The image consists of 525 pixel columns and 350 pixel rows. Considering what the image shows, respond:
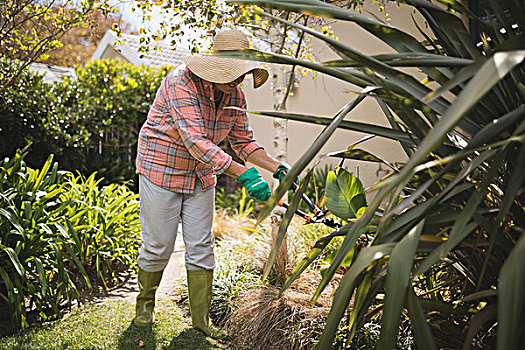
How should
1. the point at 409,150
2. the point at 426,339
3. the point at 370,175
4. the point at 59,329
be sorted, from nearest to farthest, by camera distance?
the point at 426,339 → the point at 409,150 → the point at 59,329 → the point at 370,175

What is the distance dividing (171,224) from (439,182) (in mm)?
1924

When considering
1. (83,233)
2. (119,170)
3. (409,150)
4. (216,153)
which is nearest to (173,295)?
(83,233)

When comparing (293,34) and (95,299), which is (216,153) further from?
(293,34)

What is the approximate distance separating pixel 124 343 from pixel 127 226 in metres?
1.61

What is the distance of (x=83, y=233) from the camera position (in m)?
3.73

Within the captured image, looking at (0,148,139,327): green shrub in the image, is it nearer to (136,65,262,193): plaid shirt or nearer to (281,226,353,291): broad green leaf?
(136,65,262,193): plaid shirt

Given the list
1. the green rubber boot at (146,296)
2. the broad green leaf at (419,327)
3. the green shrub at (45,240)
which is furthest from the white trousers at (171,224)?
the broad green leaf at (419,327)

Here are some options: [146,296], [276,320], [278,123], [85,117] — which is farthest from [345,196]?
[85,117]

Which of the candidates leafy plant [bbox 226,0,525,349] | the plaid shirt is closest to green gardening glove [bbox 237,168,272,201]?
the plaid shirt

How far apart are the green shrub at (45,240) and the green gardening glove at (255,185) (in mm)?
1222

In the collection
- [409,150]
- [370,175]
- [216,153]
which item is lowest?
[370,175]

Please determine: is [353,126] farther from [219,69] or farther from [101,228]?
[101,228]

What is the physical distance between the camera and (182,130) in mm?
2762

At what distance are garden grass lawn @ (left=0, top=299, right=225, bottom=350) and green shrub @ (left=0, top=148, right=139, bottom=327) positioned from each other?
116 millimetres
